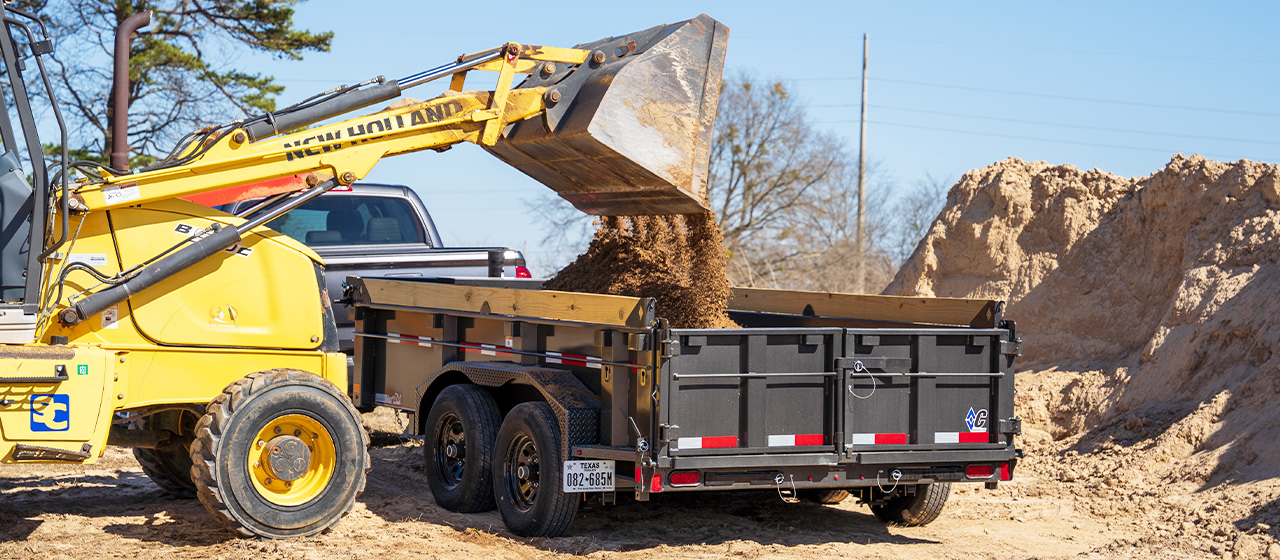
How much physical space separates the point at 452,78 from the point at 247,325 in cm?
223

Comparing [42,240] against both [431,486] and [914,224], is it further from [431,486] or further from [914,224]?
[914,224]

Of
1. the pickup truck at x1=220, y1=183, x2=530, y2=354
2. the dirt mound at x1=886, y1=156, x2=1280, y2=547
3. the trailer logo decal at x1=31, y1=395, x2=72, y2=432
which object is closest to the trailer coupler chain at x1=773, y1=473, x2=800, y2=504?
the dirt mound at x1=886, y1=156, x2=1280, y2=547

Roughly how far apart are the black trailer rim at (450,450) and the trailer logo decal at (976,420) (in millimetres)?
3276

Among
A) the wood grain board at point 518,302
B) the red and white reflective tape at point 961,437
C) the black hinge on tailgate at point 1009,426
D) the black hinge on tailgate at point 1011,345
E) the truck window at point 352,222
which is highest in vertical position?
the truck window at point 352,222

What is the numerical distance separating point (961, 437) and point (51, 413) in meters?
5.10

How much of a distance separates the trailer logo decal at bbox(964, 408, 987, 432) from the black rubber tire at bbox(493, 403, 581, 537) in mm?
2402

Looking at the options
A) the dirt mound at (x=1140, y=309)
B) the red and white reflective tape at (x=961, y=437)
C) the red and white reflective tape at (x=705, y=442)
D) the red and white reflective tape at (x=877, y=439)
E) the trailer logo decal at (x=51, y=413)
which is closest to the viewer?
the trailer logo decal at (x=51, y=413)

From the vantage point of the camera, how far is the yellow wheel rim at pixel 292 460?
6.85 meters

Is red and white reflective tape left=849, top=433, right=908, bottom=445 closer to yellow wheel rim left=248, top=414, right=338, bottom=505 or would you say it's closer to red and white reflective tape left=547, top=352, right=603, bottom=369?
red and white reflective tape left=547, top=352, right=603, bottom=369

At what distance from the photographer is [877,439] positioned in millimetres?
6945

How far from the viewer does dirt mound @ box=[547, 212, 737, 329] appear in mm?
8336

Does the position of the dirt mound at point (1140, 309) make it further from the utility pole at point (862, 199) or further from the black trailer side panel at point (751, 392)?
the utility pole at point (862, 199)

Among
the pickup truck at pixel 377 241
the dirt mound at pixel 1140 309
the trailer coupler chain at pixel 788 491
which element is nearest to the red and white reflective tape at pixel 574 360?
the trailer coupler chain at pixel 788 491

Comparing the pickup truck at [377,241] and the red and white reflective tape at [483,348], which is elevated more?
the pickup truck at [377,241]
